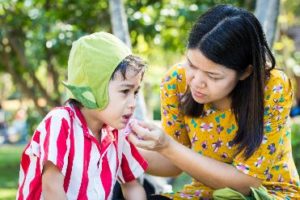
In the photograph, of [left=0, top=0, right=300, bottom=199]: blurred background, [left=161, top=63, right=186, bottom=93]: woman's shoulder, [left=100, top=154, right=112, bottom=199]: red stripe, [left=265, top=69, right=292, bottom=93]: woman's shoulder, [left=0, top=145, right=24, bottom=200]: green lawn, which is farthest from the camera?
[left=0, top=145, right=24, bottom=200]: green lawn

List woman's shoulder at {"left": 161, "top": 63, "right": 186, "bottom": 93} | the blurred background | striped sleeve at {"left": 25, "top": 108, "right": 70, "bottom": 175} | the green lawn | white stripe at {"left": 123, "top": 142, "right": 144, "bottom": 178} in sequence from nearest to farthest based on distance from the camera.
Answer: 1. striped sleeve at {"left": 25, "top": 108, "right": 70, "bottom": 175}
2. white stripe at {"left": 123, "top": 142, "right": 144, "bottom": 178}
3. woman's shoulder at {"left": 161, "top": 63, "right": 186, "bottom": 93}
4. the blurred background
5. the green lawn

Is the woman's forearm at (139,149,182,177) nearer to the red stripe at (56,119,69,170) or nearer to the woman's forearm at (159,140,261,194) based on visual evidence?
the woman's forearm at (159,140,261,194)

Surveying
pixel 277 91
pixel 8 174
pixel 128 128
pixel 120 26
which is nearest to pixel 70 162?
pixel 128 128

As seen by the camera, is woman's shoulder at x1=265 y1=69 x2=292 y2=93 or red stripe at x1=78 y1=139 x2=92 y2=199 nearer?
red stripe at x1=78 y1=139 x2=92 y2=199

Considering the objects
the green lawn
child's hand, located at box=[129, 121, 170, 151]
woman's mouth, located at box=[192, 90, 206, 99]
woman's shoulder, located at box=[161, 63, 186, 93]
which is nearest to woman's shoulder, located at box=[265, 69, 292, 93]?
woman's mouth, located at box=[192, 90, 206, 99]

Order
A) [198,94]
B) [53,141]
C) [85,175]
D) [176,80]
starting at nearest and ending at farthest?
[53,141] → [85,175] → [198,94] → [176,80]

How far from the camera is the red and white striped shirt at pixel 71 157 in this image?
7.64 feet

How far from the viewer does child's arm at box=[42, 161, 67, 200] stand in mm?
2307

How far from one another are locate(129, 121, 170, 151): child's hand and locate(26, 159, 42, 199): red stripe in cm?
40

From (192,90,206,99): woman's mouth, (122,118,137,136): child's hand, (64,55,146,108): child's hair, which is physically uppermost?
(64,55,146,108): child's hair

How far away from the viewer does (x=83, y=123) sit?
2.45 m

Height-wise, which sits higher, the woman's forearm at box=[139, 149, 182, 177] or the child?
the child

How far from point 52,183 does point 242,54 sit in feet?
3.13

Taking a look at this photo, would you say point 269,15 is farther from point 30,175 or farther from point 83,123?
point 30,175
